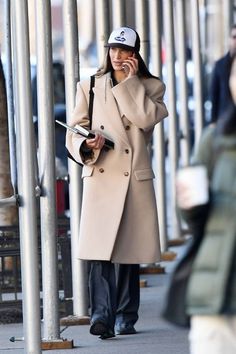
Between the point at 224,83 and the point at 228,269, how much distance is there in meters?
5.26

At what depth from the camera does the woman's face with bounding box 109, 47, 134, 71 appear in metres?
8.80

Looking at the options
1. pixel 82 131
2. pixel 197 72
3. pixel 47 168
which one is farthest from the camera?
pixel 197 72

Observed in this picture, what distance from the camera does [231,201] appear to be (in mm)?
4805

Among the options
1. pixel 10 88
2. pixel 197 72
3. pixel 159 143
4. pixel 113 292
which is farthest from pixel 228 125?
pixel 197 72

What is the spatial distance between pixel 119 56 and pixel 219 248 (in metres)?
4.21

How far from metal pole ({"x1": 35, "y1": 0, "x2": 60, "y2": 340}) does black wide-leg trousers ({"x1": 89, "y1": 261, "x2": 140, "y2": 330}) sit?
0.34m

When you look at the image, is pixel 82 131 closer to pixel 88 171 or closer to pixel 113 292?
pixel 88 171

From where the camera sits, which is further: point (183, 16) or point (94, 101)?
point (183, 16)

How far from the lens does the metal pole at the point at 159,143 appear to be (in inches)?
554

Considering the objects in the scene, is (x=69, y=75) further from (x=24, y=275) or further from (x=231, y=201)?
(x=231, y=201)

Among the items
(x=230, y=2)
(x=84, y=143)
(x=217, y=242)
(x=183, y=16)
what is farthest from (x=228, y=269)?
(x=230, y=2)

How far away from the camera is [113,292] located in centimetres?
890

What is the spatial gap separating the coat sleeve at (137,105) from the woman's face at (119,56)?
0.11 metres

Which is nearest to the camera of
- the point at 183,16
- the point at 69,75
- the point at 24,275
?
the point at 24,275
